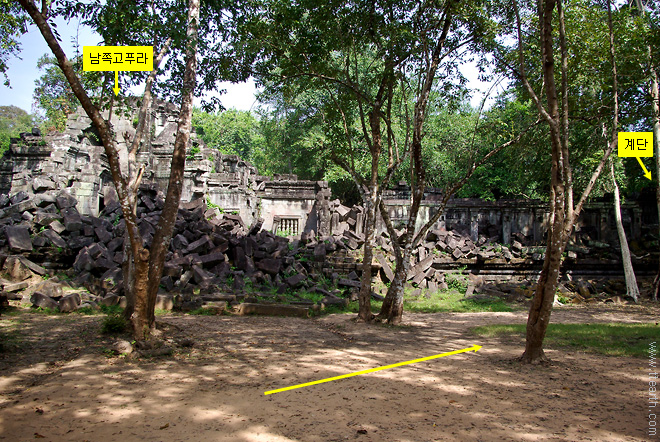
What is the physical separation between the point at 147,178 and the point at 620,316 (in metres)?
16.0

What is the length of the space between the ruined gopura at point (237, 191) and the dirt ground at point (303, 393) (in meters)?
8.65

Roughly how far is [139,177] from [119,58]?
79.3 inches

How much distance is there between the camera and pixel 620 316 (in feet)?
37.7

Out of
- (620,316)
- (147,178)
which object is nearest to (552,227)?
(620,316)

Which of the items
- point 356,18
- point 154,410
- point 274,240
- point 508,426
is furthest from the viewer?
point 274,240

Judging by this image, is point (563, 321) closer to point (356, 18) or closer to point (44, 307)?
point (356, 18)

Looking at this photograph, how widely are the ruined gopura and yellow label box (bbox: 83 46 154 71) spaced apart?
19.5ft

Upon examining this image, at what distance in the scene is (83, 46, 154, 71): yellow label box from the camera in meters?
6.64

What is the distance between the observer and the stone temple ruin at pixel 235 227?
36.0ft

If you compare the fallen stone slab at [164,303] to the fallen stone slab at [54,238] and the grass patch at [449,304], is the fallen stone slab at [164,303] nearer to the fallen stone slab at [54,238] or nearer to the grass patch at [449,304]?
the fallen stone slab at [54,238]

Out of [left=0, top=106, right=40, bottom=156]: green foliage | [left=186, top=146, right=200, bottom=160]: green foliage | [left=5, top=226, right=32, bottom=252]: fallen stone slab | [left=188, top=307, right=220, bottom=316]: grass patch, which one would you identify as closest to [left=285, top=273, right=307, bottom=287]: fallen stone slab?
[left=188, top=307, right=220, bottom=316]: grass patch

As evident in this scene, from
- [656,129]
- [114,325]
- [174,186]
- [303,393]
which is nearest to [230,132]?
[656,129]

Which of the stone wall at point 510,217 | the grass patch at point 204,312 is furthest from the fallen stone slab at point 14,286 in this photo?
Answer: the stone wall at point 510,217

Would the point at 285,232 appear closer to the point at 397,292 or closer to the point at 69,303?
the point at 397,292
